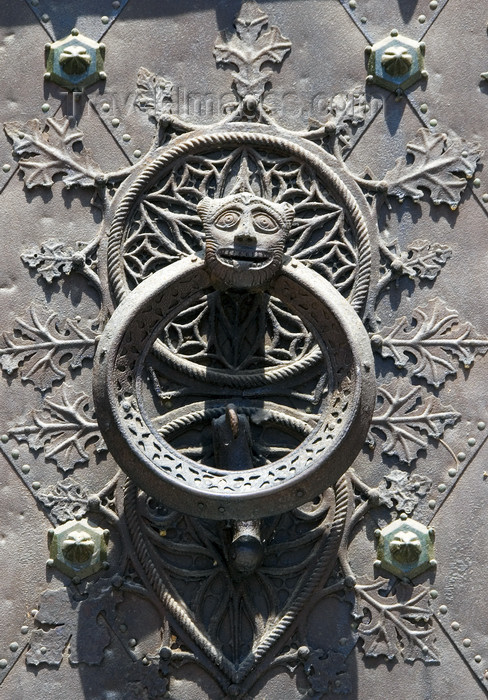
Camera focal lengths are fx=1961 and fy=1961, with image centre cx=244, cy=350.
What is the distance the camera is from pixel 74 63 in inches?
295

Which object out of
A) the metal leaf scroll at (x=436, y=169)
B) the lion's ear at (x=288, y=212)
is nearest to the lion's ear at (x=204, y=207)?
the lion's ear at (x=288, y=212)

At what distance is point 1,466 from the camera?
723 centimetres

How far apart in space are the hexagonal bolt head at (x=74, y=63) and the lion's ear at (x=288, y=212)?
100cm

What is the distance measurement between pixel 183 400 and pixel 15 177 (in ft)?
3.53

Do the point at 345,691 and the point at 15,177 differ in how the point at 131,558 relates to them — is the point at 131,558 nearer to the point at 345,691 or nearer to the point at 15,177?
the point at 345,691

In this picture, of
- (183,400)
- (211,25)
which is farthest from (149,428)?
(211,25)

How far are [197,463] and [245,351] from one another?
632 mm

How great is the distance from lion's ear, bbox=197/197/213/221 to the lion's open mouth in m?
0.16

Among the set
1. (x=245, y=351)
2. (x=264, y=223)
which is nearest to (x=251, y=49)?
(x=264, y=223)

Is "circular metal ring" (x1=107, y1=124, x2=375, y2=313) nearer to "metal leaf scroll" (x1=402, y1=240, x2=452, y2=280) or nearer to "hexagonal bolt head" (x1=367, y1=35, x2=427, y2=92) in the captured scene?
"metal leaf scroll" (x1=402, y1=240, x2=452, y2=280)

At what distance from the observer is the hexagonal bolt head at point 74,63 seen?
750 centimetres

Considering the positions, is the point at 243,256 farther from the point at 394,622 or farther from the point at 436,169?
the point at 394,622

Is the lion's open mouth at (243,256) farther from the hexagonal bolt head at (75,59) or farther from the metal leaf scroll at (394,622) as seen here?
the metal leaf scroll at (394,622)

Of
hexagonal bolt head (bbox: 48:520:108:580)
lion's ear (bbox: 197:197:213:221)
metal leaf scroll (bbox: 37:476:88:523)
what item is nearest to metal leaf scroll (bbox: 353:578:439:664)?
hexagonal bolt head (bbox: 48:520:108:580)
